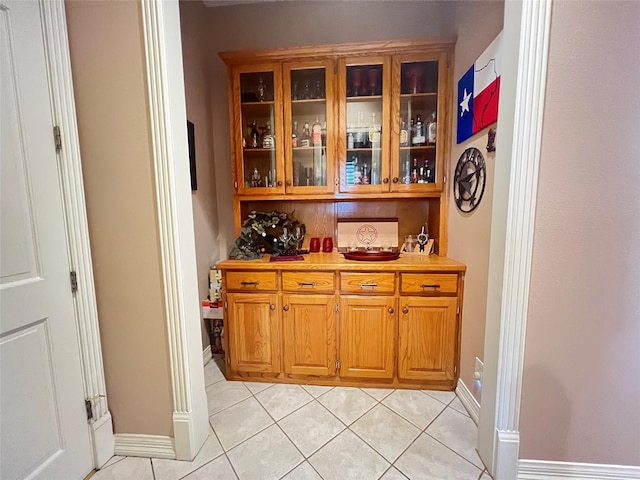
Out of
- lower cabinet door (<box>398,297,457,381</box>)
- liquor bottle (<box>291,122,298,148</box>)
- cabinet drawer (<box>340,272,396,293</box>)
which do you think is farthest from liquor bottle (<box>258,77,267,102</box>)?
lower cabinet door (<box>398,297,457,381</box>)

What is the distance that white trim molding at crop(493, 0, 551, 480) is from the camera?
0.98m

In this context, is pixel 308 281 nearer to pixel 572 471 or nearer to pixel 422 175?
pixel 422 175

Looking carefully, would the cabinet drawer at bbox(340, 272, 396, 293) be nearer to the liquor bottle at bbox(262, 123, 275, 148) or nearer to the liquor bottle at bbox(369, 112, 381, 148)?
the liquor bottle at bbox(369, 112, 381, 148)

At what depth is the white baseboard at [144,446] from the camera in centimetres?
130

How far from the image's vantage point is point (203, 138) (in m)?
2.10

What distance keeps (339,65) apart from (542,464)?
8.28 feet

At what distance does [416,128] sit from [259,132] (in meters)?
1.22

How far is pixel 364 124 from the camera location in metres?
2.01

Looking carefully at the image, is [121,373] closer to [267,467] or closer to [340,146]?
[267,467]

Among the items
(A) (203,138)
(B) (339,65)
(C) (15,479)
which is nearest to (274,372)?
(C) (15,479)

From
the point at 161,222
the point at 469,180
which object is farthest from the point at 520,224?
the point at 161,222

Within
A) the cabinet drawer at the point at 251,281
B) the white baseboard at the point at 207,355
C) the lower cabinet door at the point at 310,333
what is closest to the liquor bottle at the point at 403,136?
the lower cabinet door at the point at 310,333

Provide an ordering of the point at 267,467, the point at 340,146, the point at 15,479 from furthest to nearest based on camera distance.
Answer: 1. the point at 340,146
2. the point at 267,467
3. the point at 15,479

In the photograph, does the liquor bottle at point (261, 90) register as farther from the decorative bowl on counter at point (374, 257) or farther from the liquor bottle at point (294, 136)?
the decorative bowl on counter at point (374, 257)
